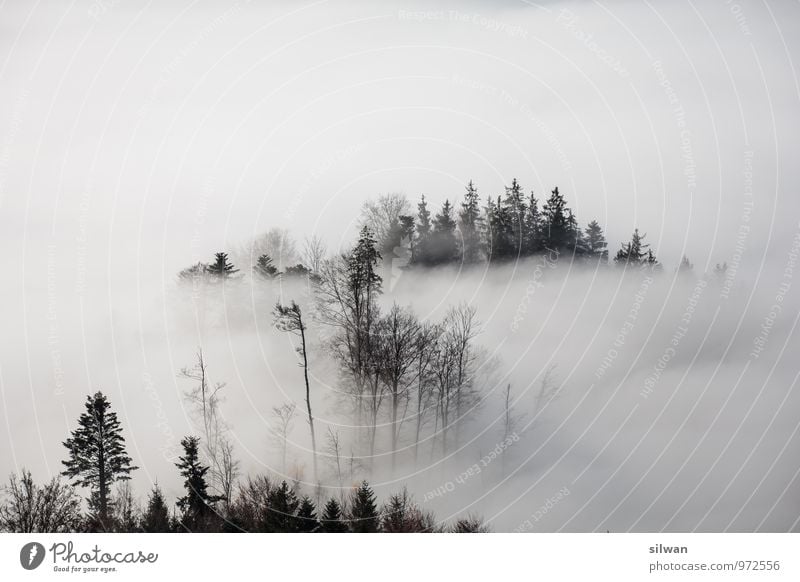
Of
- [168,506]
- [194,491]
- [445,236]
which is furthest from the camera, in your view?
[445,236]

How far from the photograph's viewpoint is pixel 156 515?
11930 millimetres

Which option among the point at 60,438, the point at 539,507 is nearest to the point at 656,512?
Answer: the point at 539,507

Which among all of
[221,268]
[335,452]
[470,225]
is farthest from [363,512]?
[470,225]

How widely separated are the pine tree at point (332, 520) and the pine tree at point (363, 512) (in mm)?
123

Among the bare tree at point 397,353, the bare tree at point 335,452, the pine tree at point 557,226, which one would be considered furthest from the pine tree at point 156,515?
the pine tree at point 557,226

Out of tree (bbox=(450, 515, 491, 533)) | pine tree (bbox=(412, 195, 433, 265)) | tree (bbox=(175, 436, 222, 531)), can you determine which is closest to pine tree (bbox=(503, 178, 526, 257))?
pine tree (bbox=(412, 195, 433, 265))

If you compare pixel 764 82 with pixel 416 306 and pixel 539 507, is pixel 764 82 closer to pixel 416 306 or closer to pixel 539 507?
pixel 416 306

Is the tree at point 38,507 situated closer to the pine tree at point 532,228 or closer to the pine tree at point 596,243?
the pine tree at point 532,228

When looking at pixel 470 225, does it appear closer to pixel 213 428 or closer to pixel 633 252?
pixel 633 252

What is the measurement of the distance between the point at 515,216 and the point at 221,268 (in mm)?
4140

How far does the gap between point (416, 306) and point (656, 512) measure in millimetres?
4075

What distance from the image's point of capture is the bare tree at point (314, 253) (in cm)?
1305

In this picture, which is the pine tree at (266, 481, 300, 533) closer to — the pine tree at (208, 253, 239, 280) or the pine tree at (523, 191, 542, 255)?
the pine tree at (208, 253, 239, 280)

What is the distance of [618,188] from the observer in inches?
553
